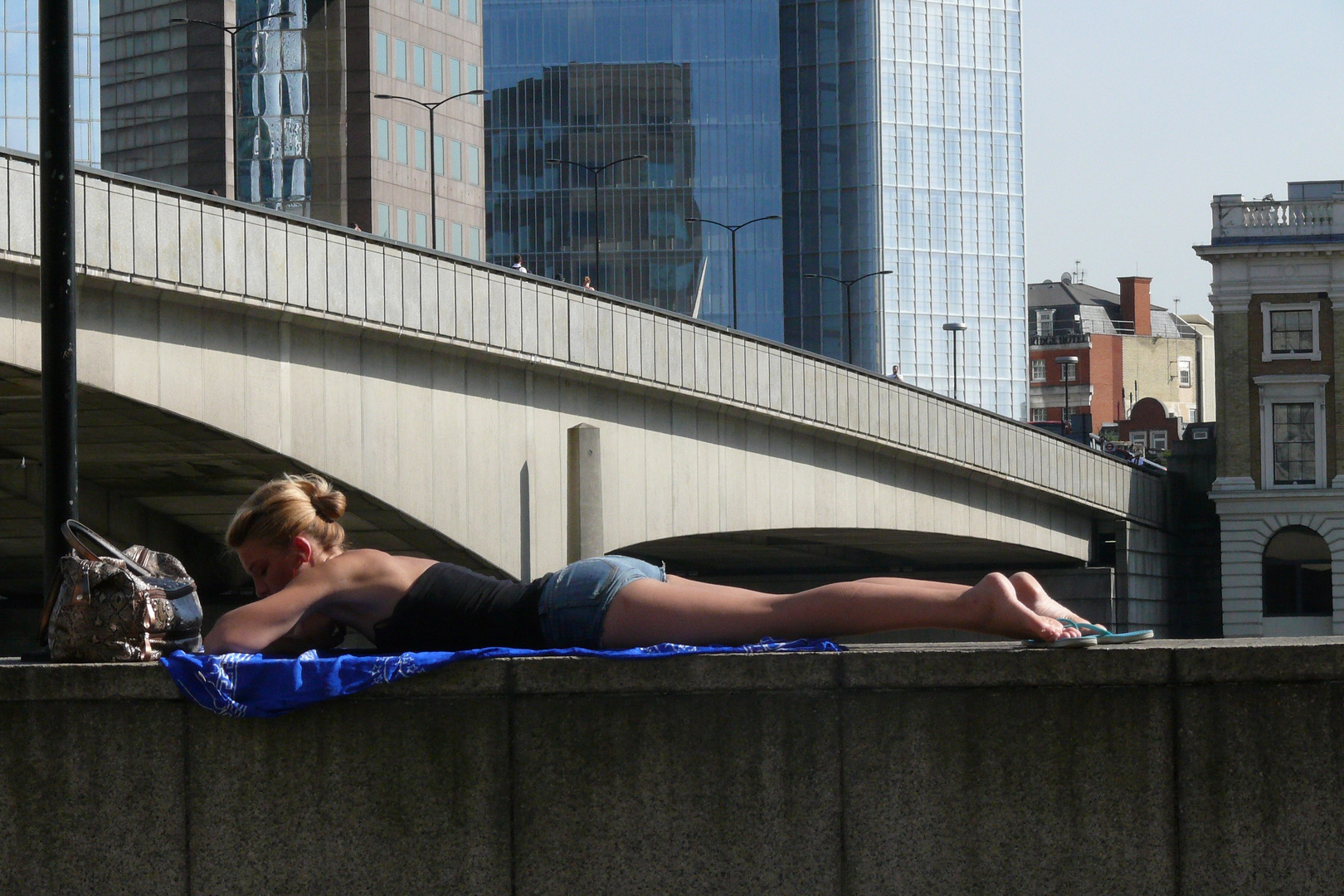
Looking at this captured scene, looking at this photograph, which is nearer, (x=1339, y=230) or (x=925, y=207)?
(x=1339, y=230)

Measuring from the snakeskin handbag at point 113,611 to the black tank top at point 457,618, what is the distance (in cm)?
62

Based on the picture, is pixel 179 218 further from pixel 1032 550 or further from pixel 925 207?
pixel 925 207

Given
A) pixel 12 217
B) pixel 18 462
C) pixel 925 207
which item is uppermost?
pixel 925 207

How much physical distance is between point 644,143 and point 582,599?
343ft

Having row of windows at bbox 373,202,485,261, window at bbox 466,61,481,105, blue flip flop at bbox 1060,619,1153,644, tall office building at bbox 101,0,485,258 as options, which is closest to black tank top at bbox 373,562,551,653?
blue flip flop at bbox 1060,619,1153,644

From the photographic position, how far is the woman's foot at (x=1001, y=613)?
5641 mm

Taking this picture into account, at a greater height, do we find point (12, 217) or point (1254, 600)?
point (12, 217)

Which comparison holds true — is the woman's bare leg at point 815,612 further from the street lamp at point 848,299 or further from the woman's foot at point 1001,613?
the street lamp at point 848,299

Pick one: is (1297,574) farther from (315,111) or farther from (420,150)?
(315,111)

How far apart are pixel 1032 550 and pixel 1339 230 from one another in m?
19.0

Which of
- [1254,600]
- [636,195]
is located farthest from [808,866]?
[636,195]

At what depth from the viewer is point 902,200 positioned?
4316 inches

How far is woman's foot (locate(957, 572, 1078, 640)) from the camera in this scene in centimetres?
564

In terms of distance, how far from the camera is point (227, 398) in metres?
20.3
